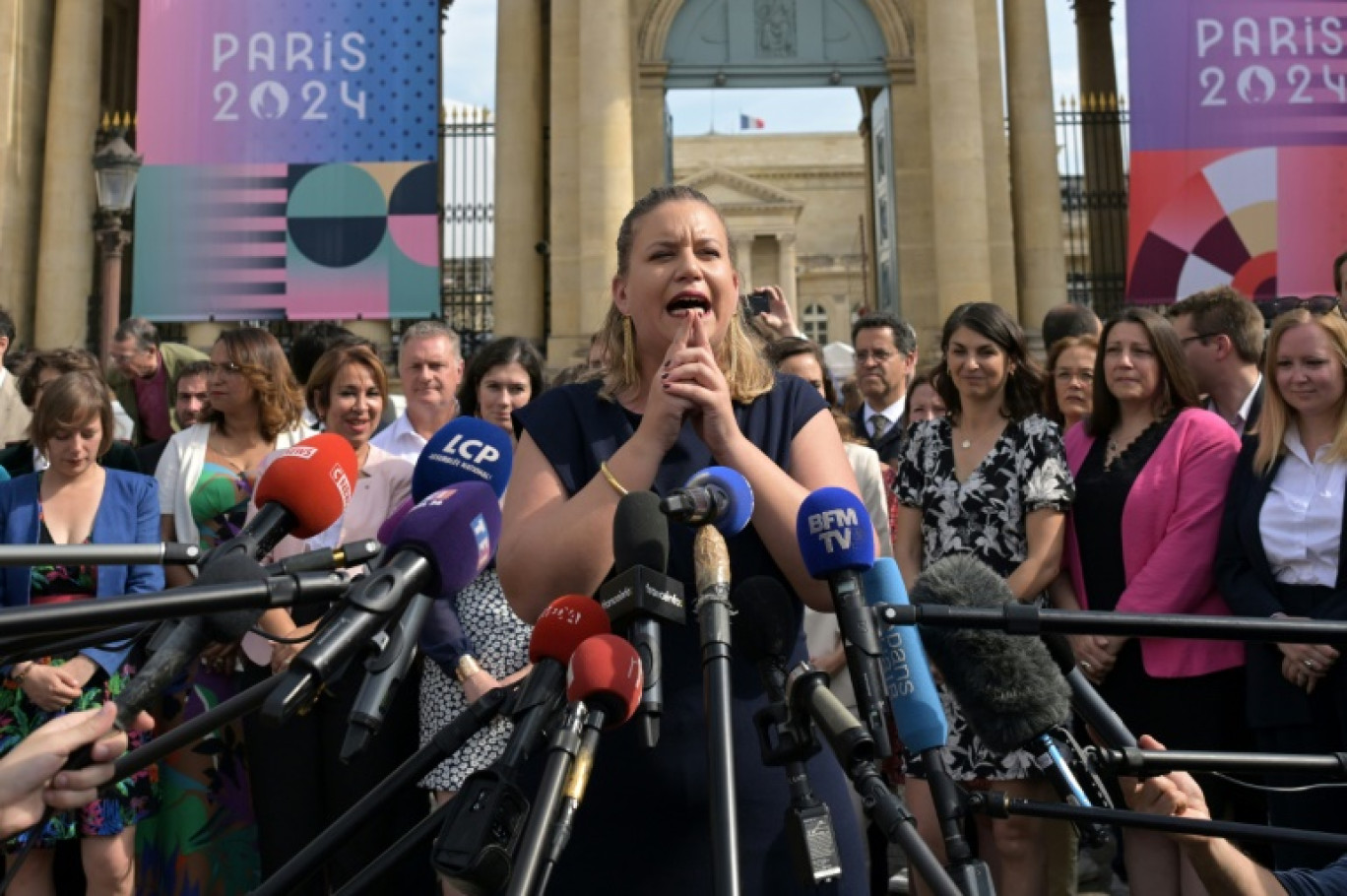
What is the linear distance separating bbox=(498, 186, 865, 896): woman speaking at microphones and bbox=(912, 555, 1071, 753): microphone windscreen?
26cm

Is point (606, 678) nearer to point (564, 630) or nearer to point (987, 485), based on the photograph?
point (564, 630)

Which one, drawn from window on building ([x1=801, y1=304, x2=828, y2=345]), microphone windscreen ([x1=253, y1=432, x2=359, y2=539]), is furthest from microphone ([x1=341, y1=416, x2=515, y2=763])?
window on building ([x1=801, y1=304, x2=828, y2=345])

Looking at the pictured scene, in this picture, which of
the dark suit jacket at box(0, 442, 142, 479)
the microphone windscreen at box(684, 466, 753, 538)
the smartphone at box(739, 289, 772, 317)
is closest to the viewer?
the microphone windscreen at box(684, 466, 753, 538)

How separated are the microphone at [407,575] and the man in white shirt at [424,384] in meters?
3.63

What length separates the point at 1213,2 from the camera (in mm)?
17969

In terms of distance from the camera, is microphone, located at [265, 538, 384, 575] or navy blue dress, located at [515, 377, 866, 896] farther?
navy blue dress, located at [515, 377, 866, 896]

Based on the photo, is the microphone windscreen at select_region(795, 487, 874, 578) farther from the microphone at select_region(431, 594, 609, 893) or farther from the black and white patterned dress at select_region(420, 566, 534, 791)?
the black and white patterned dress at select_region(420, 566, 534, 791)

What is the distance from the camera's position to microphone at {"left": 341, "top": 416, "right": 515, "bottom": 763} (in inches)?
67.1

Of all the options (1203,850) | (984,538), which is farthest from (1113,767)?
(984,538)

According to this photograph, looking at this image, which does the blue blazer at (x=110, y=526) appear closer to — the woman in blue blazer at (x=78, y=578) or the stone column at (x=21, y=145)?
the woman in blue blazer at (x=78, y=578)

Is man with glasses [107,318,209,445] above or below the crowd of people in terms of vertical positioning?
above

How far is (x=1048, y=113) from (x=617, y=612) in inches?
833

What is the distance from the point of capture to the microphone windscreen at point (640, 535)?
1874mm

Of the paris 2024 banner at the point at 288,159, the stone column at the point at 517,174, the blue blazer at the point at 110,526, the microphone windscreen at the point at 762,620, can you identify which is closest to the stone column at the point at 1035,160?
the stone column at the point at 517,174
